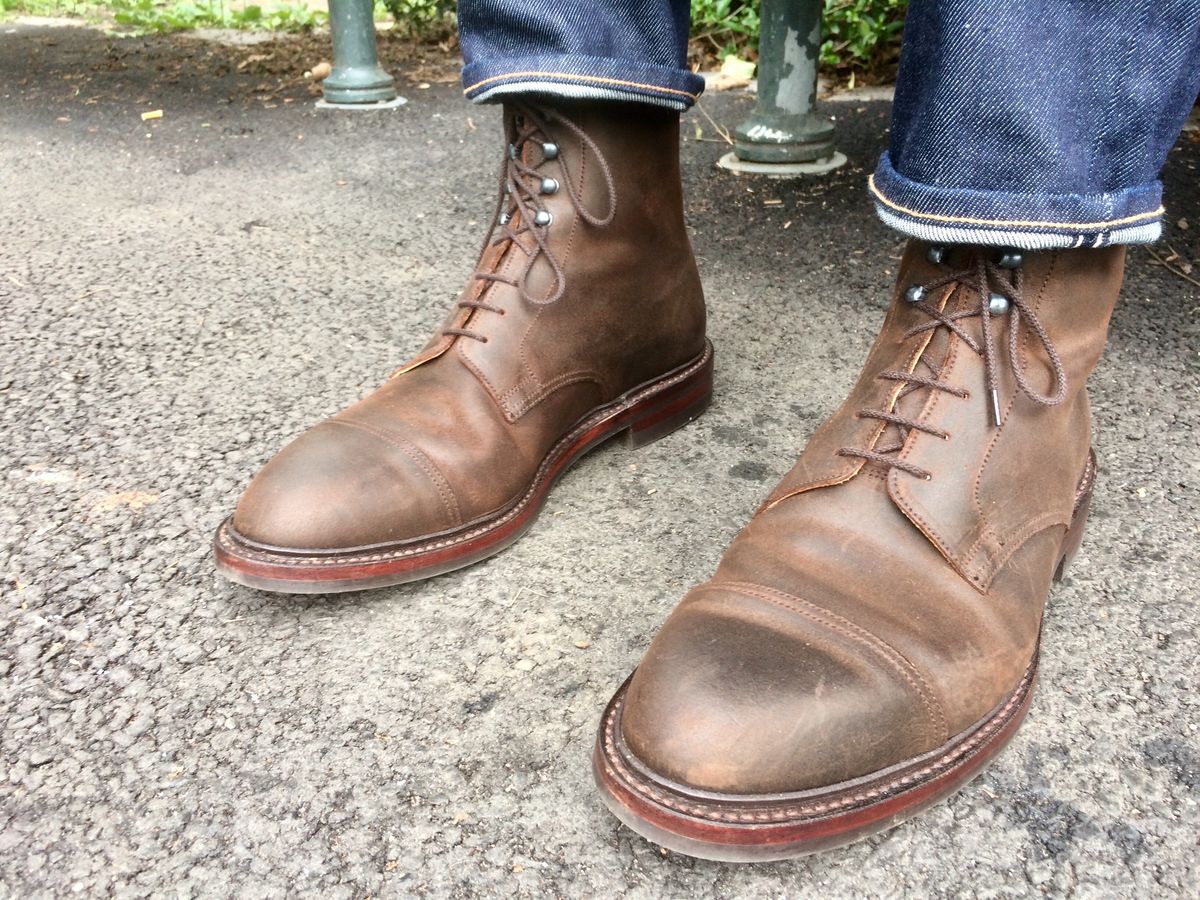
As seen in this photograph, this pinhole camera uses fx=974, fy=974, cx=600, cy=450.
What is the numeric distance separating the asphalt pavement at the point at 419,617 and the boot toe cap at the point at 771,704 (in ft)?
0.31

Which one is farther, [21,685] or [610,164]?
[610,164]

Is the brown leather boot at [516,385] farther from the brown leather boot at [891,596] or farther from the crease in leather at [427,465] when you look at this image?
the brown leather boot at [891,596]

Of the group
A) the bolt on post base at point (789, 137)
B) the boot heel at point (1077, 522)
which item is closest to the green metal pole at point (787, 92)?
the bolt on post base at point (789, 137)

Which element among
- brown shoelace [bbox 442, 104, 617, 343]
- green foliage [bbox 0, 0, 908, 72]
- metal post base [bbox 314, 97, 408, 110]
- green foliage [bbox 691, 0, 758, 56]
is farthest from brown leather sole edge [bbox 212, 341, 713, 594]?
green foliage [bbox 691, 0, 758, 56]

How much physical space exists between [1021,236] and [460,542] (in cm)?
64

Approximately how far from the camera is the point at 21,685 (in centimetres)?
95

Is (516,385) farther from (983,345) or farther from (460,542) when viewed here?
(983,345)

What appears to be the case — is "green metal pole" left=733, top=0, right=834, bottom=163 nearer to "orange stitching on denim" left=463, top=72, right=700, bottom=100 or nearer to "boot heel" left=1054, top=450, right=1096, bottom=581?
"orange stitching on denim" left=463, top=72, right=700, bottom=100

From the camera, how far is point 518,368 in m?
1.17

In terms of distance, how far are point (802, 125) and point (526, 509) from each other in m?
1.81

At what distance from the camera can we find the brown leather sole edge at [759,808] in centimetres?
72

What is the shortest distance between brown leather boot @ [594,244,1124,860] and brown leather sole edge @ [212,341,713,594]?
0.32 m

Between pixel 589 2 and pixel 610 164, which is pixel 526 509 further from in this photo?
pixel 589 2

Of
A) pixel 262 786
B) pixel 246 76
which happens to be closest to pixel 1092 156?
pixel 262 786
